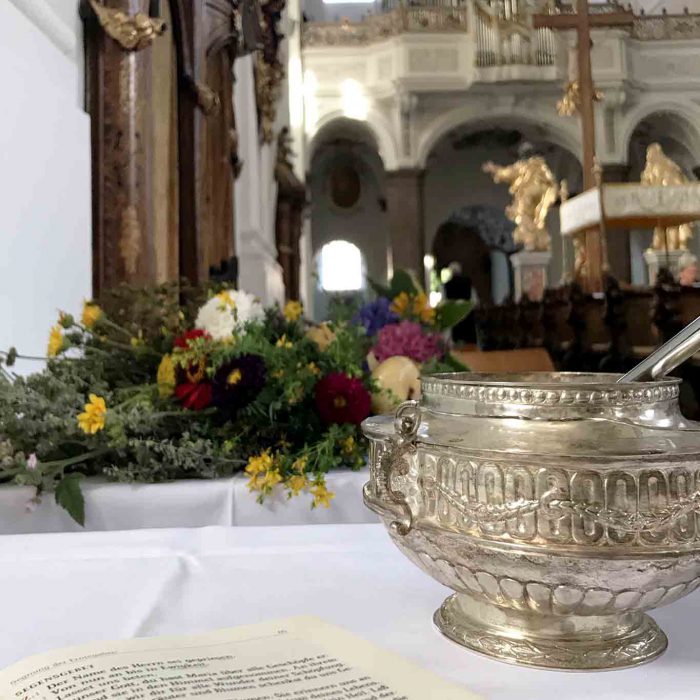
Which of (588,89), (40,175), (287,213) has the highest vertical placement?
(588,89)

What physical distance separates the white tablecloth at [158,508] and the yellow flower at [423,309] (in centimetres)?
72

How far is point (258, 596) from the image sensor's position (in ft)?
2.88

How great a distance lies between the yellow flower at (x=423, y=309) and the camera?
6.66 ft

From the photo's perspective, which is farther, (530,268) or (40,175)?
(530,268)

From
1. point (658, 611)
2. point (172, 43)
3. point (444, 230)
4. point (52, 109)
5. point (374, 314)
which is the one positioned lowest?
point (658, 611)

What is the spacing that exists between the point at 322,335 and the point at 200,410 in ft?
1.36

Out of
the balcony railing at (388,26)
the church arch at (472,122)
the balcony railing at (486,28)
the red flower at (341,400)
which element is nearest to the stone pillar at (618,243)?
the church arch at (472,122)

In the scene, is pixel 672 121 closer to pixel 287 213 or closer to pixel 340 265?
pixel 340 265

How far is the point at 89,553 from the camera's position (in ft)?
Result: 3.38

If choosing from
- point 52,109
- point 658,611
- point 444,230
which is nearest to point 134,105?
point 52,109

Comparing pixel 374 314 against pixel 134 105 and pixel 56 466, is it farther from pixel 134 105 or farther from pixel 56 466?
pixel 134 105

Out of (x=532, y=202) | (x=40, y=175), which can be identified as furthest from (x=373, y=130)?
(x=40, y=175)

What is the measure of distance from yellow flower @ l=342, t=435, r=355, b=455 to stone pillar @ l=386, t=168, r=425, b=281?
1230cm

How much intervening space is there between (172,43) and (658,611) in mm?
3460
